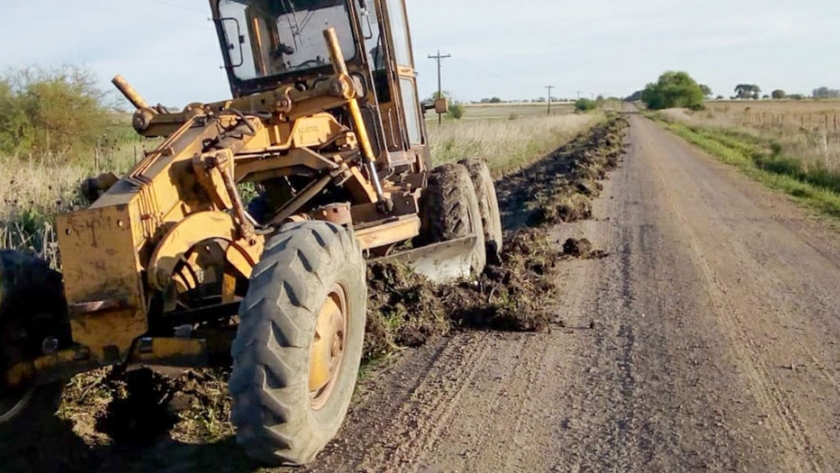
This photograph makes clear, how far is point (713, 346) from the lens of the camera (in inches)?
246

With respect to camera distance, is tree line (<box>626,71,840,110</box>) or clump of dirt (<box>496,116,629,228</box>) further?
tree line (<box>626,71,840,110</box>)

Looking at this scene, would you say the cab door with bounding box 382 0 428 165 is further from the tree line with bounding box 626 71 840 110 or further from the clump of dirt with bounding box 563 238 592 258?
the tree line with bounding box 626 71 840 110

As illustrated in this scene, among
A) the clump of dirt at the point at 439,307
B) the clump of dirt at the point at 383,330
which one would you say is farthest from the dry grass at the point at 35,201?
the clump of dirt at the point at 439,307

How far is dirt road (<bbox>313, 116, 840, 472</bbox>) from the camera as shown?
4.43 m

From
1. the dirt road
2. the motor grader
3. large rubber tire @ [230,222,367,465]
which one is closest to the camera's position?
large rubber tire @ [230,222,367,465]

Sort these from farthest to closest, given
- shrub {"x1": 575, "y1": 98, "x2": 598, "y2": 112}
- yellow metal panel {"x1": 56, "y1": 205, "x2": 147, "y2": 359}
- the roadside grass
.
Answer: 1. shrub {"x1": 575, "y1": 98, "x2": 598, "y2": 112}
2. the roadside grass
3. yellow metal panel {"x1": 56, "y1": 205, "x2": 147, "y2": 359}

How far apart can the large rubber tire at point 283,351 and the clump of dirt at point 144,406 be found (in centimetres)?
103

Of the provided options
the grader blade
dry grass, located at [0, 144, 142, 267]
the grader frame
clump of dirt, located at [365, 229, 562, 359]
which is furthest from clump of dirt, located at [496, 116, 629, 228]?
dry grass, located at [0, 144, 142, 267]

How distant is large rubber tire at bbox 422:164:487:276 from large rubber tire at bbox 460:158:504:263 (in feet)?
2.28

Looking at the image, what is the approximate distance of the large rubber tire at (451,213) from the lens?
7996 mm

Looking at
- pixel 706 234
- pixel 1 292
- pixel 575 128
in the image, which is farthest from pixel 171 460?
pixel 575 128

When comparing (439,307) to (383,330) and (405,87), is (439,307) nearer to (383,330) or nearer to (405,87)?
(383,330)

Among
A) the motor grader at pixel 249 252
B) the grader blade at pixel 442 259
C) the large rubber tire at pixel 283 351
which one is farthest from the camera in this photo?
the grader blade at pixel 442 259

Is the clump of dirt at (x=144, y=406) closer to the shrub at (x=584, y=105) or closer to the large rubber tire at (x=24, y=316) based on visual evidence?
the large rubber tire at (x=24, y=316)
